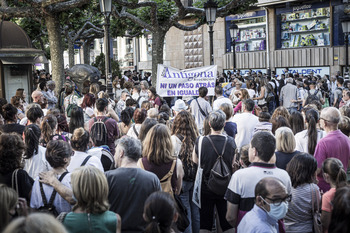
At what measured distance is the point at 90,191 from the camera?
3467 mm

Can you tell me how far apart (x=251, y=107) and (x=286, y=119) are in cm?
98

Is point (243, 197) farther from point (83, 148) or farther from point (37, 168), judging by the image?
point (37, 168)

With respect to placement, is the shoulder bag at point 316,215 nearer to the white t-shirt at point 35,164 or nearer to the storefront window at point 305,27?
the white t-shirt at point 35,164

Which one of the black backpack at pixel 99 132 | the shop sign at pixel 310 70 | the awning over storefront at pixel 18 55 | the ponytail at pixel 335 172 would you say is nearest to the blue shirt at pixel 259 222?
the ponytail at pixel 335 172

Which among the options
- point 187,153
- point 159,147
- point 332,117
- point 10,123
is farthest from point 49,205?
point 332,117

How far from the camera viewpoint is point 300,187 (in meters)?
4.45

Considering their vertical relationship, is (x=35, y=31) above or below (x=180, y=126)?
above

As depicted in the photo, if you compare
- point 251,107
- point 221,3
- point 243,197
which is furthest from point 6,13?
point 243,197

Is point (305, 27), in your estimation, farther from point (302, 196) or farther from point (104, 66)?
point (302, 196)

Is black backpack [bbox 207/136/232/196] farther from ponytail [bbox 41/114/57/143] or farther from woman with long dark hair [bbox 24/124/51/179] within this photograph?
ponytail [bbox 41/114/57/143]

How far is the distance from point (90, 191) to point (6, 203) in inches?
29.3

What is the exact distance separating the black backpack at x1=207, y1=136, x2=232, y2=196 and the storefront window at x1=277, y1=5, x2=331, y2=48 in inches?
907

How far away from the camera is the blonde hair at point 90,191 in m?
3.46

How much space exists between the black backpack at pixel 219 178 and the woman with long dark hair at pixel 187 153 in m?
0.37
